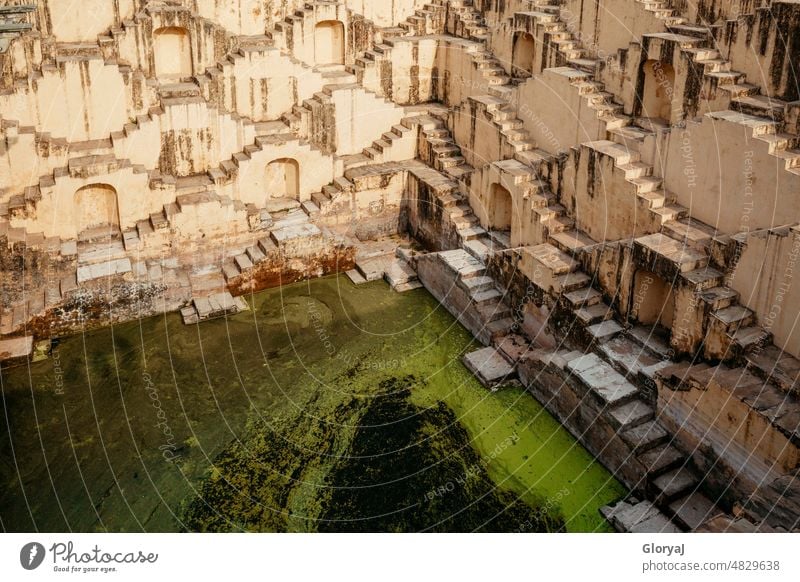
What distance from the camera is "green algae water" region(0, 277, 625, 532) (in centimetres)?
1179

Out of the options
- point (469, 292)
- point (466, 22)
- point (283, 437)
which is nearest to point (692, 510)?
point (469, 292)

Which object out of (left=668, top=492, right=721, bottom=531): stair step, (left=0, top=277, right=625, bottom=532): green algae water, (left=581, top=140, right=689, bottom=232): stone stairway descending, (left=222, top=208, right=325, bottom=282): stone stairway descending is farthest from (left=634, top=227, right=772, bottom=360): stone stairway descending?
(left=222, top=208, right=325, bottom=282): stone stairway descending

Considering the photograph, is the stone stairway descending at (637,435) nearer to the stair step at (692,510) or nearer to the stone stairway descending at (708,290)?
the stair step at (692,510)

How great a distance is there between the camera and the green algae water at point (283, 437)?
464 inches

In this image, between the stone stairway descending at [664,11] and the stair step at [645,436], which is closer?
the stair step at [645,436]

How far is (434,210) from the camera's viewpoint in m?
18.4

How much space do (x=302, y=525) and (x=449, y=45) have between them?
12926 millimetres

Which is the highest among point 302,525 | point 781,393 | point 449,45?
point 449,45

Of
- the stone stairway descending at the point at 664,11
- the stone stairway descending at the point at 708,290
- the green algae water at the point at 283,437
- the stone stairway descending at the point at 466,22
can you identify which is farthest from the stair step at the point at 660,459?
the stone stairway descending at the point at 466,22

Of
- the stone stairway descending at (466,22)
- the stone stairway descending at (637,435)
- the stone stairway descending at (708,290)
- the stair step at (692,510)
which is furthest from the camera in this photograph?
the stone stairway descending at (466,22)

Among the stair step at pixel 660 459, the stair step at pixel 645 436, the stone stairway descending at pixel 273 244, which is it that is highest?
the stone stairway descending at pixel 273 244

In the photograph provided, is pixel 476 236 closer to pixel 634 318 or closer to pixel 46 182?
pixel 634 318

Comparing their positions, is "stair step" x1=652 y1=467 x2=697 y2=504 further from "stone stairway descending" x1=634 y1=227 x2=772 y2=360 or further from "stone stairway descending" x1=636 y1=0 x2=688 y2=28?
"stone stairway descending" x1=636 y1=0 x2=688 y2=28

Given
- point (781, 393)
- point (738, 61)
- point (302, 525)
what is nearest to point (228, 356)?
point (302, 525)
